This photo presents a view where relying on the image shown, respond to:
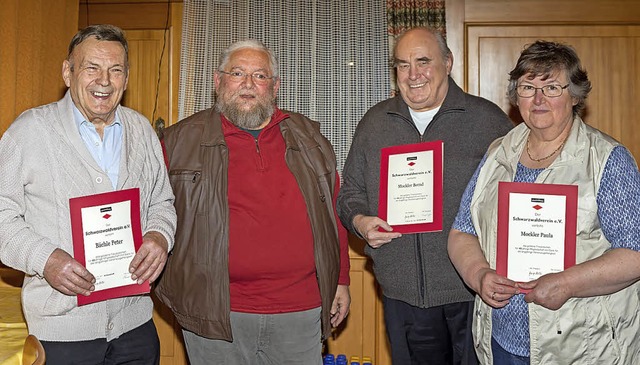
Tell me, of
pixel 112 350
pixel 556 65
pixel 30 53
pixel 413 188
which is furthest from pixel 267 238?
pixel 30 53

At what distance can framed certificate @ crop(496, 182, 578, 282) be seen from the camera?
189 centimetres

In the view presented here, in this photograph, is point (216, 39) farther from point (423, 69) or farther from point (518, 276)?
point (518, 276)

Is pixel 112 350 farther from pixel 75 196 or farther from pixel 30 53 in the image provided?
pixel 30 53

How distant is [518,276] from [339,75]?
2.35 m

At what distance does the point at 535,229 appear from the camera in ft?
6.38

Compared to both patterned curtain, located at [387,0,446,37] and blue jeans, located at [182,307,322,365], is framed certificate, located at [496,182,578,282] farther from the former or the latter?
patterned curtain, located at [387,0,446,37]

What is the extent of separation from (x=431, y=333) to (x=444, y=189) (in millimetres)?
546

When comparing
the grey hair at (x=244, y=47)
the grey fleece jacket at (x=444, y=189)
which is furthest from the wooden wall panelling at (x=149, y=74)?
the grey fleece jacket at (x=444, y=189)

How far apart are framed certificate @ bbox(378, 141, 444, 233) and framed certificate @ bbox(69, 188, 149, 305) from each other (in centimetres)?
91

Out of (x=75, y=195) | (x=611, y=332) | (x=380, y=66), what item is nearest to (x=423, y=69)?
(x=611, y=332)

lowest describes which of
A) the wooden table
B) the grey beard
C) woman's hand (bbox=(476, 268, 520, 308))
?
the wooden table

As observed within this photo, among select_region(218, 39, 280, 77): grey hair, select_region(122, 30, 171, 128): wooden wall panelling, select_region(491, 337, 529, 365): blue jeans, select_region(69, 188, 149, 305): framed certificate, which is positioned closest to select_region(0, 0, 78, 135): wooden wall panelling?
select_region(122, 30, 171, 128): wooden wall panelling

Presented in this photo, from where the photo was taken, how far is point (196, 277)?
243 cm

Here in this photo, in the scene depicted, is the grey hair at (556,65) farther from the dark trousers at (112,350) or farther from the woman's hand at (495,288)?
the dark trousers at (112,350)
